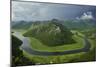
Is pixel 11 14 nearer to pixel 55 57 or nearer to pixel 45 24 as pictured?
pixel 45 24

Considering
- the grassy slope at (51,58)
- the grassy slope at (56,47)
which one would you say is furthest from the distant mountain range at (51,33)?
the grassy slope at (51,58)

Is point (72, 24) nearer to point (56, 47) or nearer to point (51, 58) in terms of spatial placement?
point (56, 47)

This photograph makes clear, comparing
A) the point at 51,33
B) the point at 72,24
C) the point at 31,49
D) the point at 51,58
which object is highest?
the point at 72,24

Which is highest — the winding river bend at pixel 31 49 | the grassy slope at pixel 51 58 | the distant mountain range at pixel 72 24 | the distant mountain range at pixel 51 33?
the distant mountain range at pixel 72 24

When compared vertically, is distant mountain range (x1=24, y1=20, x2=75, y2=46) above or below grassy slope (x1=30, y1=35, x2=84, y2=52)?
above

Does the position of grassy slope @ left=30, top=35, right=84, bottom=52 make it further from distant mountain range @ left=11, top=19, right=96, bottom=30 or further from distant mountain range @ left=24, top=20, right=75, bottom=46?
distant mountain range @ left=11, top=19, right=96, bottom=30

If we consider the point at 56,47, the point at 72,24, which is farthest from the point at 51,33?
the point at 72,24

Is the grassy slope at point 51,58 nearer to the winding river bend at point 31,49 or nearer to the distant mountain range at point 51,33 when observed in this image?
the winding river bend at point 31,49

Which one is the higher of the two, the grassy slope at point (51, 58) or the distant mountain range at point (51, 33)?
the distant mountain range at point (51, 33)

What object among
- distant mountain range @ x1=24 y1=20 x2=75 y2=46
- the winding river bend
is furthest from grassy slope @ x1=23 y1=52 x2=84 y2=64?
distant mountain range @ x1=24 y1=20 x2=75 y2=46
